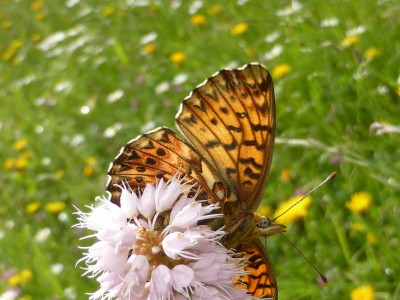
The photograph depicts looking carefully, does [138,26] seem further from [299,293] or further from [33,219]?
[299,293]

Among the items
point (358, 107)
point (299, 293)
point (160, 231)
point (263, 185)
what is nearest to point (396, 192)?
point (299, 293)

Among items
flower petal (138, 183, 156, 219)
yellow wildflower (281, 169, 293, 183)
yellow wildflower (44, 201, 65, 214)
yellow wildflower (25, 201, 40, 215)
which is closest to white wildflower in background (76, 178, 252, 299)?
flower petal (138, 183, 156, 219)

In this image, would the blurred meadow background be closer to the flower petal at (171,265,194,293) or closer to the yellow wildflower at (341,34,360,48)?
the yellow wildflower at (341,34,360,48)

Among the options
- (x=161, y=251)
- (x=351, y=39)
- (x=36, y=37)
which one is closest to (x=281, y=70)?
(x=351, y=39)

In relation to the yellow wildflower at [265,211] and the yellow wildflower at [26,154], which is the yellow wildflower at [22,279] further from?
the yellow wildflower at [26,154]

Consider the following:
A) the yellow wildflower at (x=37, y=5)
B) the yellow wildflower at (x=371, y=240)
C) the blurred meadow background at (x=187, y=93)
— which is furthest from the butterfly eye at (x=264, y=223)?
the yellow wildflower at (x=37, y=5)

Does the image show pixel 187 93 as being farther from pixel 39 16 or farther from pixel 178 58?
pixel 39 16
